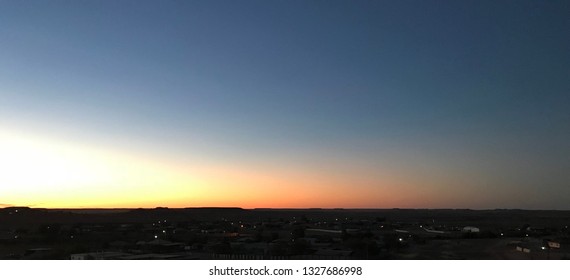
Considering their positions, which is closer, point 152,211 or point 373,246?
point 373,246

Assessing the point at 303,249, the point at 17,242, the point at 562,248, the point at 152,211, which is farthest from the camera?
the point at 152,211

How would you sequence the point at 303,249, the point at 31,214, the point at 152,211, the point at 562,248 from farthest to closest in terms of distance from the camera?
the point at 152,211, the point at 31,214, the point at 562,248, the point at 303,249

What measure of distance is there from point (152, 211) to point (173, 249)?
3043 inches

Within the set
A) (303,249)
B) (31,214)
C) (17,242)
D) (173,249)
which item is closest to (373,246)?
(303,249)
